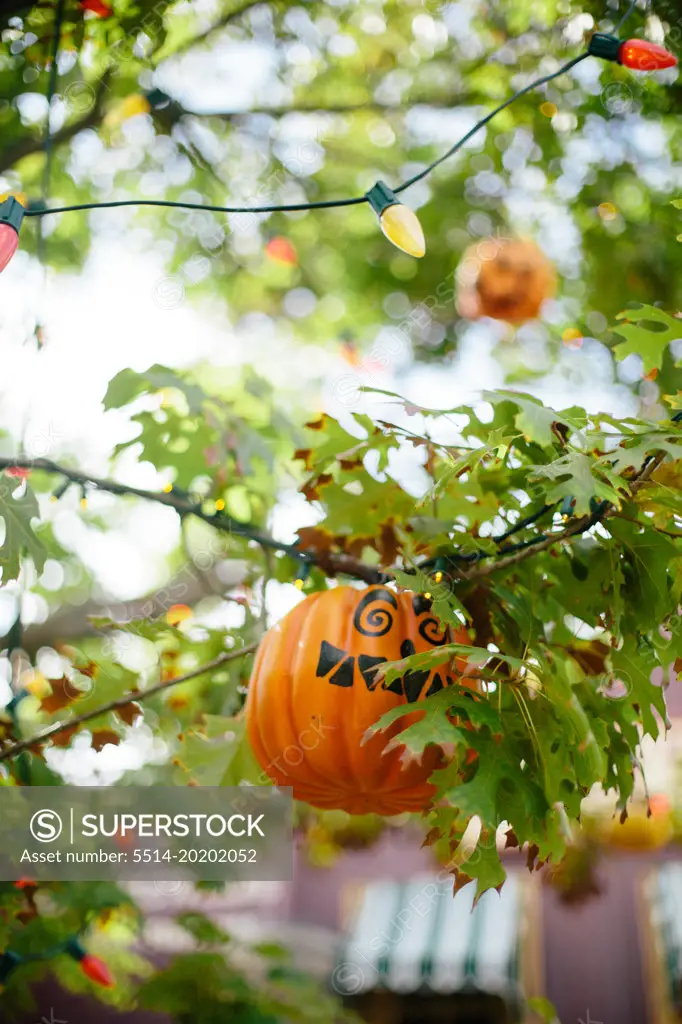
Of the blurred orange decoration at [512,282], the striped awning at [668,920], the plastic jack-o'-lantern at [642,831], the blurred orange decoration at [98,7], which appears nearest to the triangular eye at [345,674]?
the blurred orange decoration at [98,7]

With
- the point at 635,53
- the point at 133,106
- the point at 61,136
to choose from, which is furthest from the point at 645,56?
the point at 61,136

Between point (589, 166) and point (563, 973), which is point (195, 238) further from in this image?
point (563, 973)

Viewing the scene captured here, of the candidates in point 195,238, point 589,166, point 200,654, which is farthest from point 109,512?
point 589,166

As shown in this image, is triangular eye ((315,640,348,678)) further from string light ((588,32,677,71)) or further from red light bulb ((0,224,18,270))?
string light ((588,32,677,71))

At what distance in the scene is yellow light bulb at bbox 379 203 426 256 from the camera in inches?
71.1

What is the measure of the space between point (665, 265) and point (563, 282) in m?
1.36

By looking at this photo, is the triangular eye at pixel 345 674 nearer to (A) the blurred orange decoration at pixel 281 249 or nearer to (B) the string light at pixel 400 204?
(B) the string light at pixel 400 204

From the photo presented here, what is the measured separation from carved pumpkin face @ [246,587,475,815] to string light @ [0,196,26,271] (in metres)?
1.03

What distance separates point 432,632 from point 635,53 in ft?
4.95

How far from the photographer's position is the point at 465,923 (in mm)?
10414

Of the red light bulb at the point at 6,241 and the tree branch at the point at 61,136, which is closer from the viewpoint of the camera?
the red light bulb at the point at 6,241

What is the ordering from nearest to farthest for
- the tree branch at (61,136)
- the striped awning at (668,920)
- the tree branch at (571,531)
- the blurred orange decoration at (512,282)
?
the tree branch at (571,531), the tree branch at (61,136), the blurred orange decoration at (512,282), the striped awning at (668,920)

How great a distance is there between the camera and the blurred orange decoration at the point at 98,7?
10.4 feet

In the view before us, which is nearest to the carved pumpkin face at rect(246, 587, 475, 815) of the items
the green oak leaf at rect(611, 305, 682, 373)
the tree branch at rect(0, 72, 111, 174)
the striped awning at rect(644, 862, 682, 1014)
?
the green oak leaf at rect(611, 305, 682, 373)
